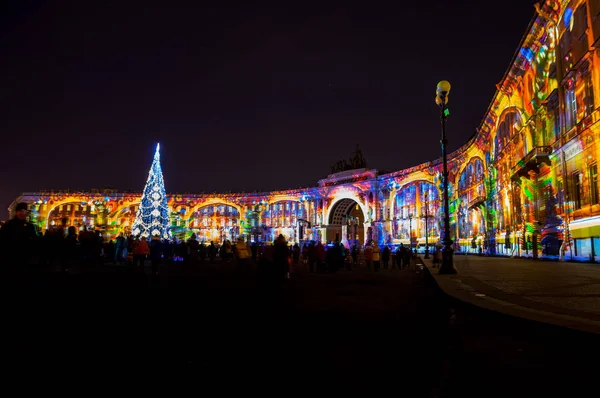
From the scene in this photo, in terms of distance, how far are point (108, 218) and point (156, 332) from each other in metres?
101

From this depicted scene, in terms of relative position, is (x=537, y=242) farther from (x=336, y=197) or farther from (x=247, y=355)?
(x=336, y=197)

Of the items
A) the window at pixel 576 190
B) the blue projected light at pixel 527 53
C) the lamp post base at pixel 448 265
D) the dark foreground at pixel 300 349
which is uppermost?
the blue projected light at pixel 527 53

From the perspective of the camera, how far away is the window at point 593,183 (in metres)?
20.7

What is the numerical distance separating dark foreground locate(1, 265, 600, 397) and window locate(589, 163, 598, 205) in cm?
1586

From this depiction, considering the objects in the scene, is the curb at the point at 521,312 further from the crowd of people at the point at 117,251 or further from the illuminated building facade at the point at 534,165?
the illuminated building facade at the point at 534,165

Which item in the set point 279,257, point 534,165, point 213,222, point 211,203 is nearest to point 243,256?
point 279,257

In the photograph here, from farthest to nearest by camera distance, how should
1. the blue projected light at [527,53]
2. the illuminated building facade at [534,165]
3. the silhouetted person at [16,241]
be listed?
the blue projected light at [527,53]
the illuminated building facade at [534,165]
the silhouetted person at [16,241]

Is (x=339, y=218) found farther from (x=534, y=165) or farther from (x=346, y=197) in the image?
(x=534, y=165)

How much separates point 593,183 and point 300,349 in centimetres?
2044

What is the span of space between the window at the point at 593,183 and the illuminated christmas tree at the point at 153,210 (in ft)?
94.5

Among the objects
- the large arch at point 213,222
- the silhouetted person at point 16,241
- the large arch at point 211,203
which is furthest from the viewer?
the large arch at point 213,222

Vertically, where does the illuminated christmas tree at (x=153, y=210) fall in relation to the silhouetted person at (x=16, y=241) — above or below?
above

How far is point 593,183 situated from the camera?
20.9 meters

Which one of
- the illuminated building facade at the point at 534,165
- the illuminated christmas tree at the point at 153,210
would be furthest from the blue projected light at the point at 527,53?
the illuminated christmas tree at the point at 153,210
